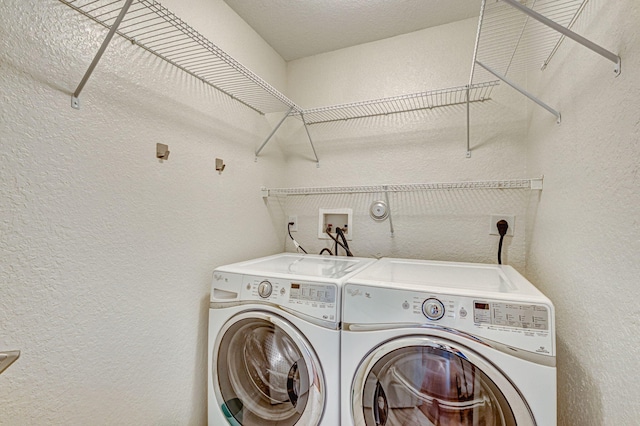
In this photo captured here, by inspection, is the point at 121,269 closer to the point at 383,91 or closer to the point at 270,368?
the point at 270,368

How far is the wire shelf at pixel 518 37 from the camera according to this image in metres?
1.06

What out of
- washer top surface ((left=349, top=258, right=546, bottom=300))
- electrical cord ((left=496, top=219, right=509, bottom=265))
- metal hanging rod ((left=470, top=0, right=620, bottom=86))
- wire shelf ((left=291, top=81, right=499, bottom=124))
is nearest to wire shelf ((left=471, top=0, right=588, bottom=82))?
metal hanging rod ((left=470, top=0, right=620, bottom=86))

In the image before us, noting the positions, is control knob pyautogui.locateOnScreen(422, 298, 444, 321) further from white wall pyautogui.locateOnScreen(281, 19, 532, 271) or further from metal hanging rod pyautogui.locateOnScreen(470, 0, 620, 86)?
metal hanging rod pyautogui.locateOnScreen(470, 0, 620, 86)

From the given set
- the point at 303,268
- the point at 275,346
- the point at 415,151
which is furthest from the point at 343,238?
the point at 275,346

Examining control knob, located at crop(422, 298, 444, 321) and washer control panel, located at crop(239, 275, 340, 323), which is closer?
control knob, located at crop(422, 298, 444, 321)

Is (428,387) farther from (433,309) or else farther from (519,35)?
(519,35)

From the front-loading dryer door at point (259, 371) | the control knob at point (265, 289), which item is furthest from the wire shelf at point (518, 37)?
the front-loading dryer door at point (259, 371)

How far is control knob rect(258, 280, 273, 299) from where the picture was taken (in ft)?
3.76

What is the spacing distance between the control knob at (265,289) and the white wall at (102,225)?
390 mm

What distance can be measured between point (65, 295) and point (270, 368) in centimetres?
84

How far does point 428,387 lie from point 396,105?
1.53 metres

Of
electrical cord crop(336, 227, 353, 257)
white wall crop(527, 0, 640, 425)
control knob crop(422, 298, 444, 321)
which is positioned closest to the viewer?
white wall crop(527, 0, 640, 425)

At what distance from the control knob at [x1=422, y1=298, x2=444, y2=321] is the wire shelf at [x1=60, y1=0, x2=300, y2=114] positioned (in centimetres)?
119

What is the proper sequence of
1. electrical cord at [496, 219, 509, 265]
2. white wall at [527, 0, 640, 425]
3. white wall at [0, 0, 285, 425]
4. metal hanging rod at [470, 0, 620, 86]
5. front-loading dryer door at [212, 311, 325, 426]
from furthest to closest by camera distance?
electrical cord at [496, 219, 509, 265] < front-loading dryer door at [212, 311, 325, 426] < metal hanging rod at [470, 0, 620, 86] < white wall at [0, 0, 285, 425] < white wall at [527, 0, 640, 425]
